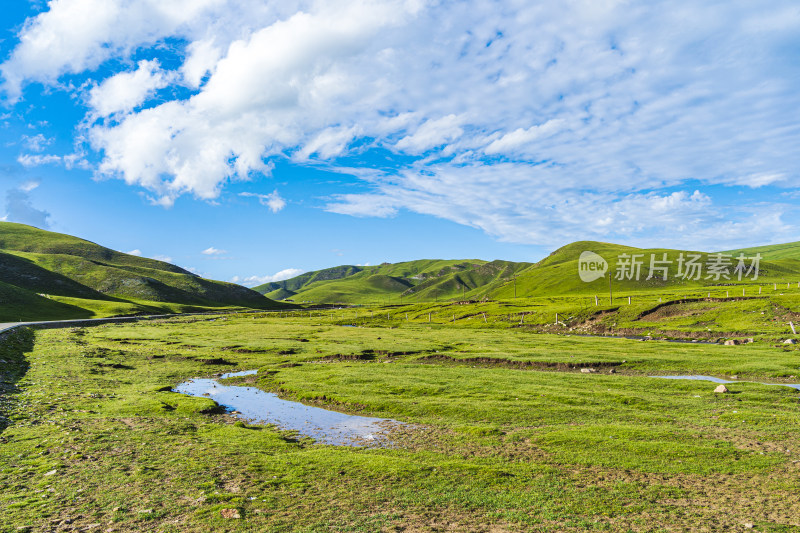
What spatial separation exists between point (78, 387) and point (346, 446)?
27.4 m

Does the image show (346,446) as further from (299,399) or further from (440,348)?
(440,348)

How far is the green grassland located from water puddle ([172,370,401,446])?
4.37ft

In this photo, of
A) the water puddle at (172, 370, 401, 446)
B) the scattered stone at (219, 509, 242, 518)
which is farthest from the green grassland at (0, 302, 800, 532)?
the water puddle at (172, 370, 401, 446)

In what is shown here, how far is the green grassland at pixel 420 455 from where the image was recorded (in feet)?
44.8

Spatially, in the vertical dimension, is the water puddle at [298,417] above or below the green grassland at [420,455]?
below

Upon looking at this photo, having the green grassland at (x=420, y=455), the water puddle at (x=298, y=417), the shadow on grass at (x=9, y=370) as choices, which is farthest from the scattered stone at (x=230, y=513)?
the shadow on grass at (x=9, y=370)

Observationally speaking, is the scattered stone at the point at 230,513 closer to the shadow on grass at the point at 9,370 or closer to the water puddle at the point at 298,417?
the water puddle at the point at 298,417

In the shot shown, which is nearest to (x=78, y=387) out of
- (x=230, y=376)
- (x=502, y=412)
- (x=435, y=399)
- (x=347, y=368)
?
(x=230, y=376)

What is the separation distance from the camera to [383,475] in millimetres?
17312

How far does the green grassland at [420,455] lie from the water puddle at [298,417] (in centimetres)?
133

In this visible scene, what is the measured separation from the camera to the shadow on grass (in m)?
25.0

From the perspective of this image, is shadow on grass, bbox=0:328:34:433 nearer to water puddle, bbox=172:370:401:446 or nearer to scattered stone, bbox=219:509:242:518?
water puddle, bbox=172:370:401:446

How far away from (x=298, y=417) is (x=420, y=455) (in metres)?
12.2


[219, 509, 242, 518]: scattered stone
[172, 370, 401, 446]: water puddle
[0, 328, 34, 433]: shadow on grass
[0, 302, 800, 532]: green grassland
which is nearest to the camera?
[219, 509, 242, 518]: scattered stone
